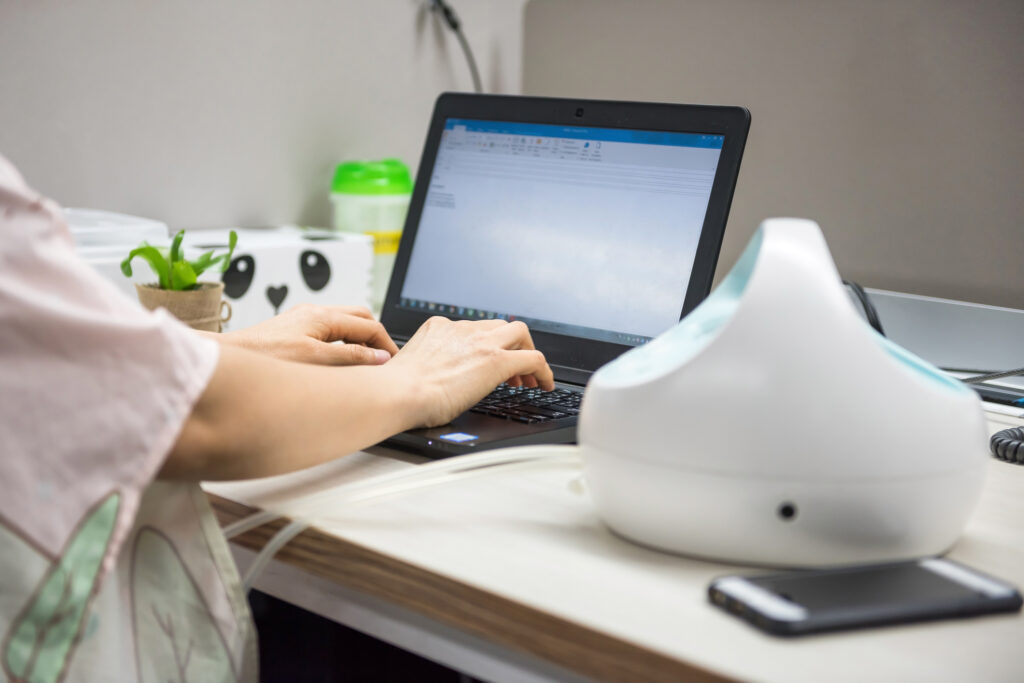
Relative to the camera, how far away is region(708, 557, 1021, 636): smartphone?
406 mm

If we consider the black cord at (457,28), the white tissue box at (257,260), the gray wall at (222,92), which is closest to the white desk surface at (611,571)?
the white tissue box at (257,260)

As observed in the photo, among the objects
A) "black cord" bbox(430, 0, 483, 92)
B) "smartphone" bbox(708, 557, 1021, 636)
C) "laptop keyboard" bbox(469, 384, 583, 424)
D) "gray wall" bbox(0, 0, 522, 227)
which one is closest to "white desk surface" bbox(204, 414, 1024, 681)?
"smartphone" bbox(708, 557, 1021, 636)

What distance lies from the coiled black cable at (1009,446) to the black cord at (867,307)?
0.69ft

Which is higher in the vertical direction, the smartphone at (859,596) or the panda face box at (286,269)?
the panda face box at (286,269)

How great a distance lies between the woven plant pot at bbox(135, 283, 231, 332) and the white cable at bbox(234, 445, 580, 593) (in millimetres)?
448

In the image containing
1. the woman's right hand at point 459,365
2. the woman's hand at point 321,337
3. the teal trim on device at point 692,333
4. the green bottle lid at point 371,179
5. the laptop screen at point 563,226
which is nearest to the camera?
the teal trim on device at point 692,333

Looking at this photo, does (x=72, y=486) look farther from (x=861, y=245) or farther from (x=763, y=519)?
(x=861, y=245)

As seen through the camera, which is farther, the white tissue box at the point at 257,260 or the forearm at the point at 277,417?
the white tissue box at the point at 257,260

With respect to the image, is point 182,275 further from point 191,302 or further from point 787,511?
point 787,511

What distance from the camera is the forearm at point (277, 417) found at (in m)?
0.47

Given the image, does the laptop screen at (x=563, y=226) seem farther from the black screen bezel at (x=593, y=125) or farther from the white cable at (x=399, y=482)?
the white cable at (x=399, y=482)

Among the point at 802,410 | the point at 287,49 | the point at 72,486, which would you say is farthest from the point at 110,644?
the point at 287,49

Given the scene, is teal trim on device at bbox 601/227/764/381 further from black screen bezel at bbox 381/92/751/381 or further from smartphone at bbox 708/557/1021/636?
black screen bezel at bbox 381/92/751/381

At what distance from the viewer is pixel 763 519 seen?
1.49ft
